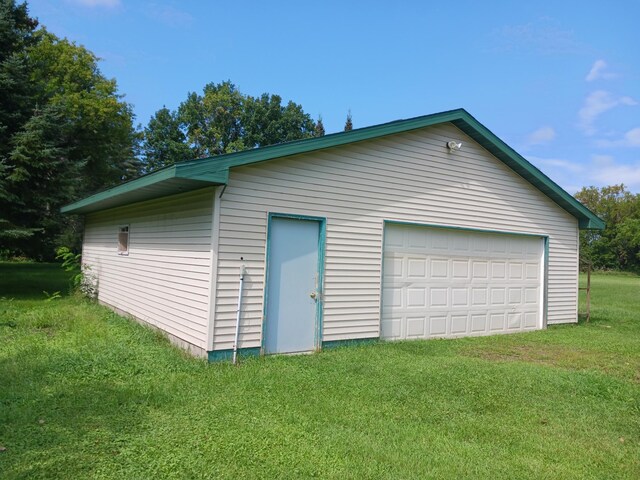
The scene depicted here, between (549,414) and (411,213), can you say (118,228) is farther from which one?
(549,414)

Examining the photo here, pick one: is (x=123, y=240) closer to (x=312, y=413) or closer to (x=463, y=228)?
(x=463, y=228)

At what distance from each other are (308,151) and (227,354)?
335 centimetres

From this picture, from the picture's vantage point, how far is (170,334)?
7.68 m

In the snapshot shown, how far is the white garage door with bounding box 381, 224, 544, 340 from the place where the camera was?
28.6 ft

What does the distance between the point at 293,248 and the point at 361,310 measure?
67.4 inches

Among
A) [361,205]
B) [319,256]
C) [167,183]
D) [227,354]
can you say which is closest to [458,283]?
[361,205]

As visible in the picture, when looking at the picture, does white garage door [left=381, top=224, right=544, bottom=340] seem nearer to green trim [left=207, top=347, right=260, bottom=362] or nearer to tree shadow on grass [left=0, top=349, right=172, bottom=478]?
green trim [left=207, top=347, right=260, bottom=362]

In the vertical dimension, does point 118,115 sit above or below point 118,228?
above

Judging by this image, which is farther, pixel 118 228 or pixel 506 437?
pixel 118 228

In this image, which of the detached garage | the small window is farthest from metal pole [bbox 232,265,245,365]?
the small window

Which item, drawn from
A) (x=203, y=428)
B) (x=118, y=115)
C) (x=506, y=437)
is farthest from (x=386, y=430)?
(x=118, y=115)

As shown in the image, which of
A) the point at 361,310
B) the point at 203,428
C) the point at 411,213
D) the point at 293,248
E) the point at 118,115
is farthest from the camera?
the point at 118,115

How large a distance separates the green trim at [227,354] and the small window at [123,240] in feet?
16.9

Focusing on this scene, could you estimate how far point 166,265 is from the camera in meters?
8.14
